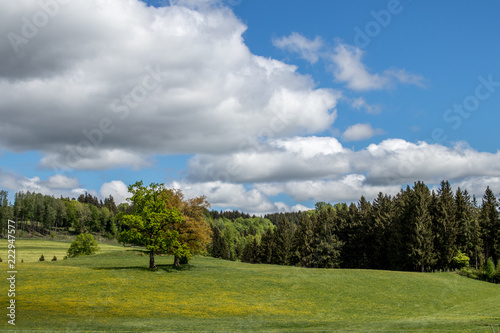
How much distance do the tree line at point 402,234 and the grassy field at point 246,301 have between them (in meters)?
12.0

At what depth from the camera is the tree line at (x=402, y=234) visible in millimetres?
72938

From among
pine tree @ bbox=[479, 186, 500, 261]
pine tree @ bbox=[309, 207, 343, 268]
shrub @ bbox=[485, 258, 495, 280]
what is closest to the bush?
pine tree @ bbox=[309, 207, 343, 268]

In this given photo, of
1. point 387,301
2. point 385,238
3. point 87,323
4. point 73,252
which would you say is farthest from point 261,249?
point 87,323

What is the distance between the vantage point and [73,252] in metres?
101

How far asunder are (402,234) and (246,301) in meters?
50.4

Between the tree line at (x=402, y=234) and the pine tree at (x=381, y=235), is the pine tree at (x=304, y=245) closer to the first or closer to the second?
the tree line at (x=402, y=234)

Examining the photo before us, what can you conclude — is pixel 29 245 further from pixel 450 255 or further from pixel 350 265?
pixel 450 255

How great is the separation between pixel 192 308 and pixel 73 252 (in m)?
81.6

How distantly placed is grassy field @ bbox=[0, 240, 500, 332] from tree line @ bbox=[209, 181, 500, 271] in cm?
1202

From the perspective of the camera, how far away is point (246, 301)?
1542 inches

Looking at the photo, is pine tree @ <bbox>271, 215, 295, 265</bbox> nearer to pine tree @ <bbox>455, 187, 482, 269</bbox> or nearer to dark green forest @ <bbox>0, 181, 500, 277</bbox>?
dark green forest @ <bbox>0, 181, 500, 277</bbox>

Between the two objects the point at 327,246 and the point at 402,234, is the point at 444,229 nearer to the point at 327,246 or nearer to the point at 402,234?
the point at 402,234

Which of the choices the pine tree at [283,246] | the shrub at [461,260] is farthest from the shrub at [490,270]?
the pine tree at [283,246]

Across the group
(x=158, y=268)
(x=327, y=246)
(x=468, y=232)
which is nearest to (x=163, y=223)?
(x=158, y=268)
